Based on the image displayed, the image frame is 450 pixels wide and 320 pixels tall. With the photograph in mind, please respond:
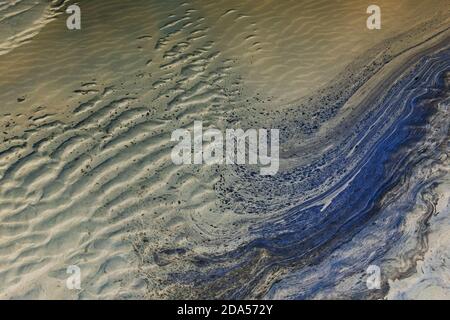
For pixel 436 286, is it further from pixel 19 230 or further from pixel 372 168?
pixel 19 230

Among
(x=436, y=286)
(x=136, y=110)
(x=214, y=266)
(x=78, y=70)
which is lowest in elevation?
(x=436, y=286)

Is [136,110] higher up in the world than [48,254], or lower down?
higher up
